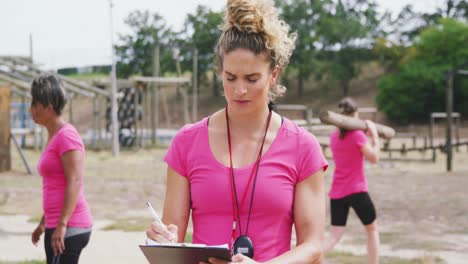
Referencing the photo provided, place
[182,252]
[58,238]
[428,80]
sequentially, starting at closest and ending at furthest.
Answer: [182,252]
[58,238]
[428,80]

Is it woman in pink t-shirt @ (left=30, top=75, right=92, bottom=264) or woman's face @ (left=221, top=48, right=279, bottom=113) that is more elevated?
woman's face @ (left=221, top=48, right=279, bottom=113)

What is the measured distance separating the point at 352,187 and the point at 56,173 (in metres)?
3.43

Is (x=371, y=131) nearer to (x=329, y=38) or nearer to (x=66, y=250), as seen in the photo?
(x=66, y=250)

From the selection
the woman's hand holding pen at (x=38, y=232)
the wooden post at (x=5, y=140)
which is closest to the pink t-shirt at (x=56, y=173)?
the woman's hand holding pen at (x=38, y=232)

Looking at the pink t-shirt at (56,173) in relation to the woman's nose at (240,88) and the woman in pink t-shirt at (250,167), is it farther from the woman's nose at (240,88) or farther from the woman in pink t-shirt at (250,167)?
the woman's nose at (240,88)

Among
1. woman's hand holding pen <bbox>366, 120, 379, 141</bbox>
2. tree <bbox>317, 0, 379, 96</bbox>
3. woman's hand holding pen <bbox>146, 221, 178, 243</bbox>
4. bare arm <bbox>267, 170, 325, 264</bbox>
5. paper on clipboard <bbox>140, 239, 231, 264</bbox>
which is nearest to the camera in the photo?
paper on clipboard <bbox>140, 239, 231, 264</bbox>

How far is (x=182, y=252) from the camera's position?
2.12 m

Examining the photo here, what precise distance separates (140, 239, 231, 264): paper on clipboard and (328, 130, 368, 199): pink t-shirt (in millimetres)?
4774

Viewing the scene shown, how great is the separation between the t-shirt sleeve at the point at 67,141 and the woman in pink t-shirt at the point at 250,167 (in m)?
1.71

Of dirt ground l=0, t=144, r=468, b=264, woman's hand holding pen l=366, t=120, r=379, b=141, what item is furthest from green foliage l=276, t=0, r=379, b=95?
woman's hand holding pen l=366, t=120, r=379, b=141

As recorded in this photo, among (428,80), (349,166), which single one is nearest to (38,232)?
(349,166)

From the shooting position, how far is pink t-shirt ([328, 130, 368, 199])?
6.83 m

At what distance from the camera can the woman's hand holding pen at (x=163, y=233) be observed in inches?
88.5

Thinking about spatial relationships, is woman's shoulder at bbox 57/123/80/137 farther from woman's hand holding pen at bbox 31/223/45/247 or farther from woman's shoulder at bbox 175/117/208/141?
woman's shoulder at bbox 175/117/208/141
